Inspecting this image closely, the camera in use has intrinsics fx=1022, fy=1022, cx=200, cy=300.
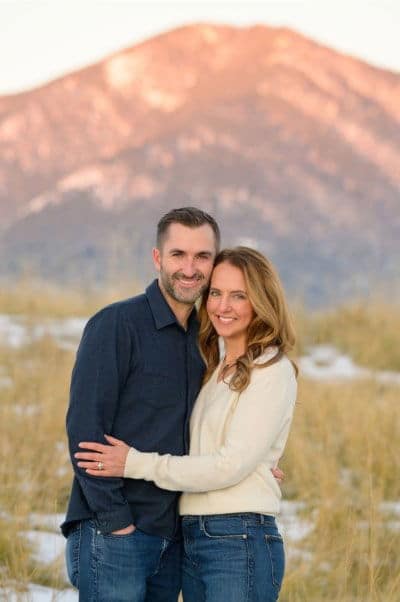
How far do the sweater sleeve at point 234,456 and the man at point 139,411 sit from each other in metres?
0.09

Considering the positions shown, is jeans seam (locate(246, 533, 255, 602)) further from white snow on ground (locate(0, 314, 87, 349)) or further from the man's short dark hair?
white snow on ground (locate(0, 314, 87, 349))

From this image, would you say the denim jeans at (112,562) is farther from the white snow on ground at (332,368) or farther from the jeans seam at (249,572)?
the white snow on ground at (332,368)

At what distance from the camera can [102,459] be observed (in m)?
2.97

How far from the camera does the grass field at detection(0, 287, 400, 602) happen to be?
4.63m

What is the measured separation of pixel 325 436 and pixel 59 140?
66936mm

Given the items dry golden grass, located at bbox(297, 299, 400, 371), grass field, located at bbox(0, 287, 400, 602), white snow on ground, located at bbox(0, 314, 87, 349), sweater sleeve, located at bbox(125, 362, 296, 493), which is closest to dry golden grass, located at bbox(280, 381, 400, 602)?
grass field, located at bbox(0, 287, 400, 602)

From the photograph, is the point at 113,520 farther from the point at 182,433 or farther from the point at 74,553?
the point at 182,433

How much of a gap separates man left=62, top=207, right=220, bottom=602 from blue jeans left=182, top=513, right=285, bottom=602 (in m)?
0.12

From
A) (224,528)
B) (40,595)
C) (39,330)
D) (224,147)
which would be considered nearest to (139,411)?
(224,528)

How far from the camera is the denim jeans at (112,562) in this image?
3.04m

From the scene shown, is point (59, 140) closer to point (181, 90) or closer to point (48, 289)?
point (181, 90)

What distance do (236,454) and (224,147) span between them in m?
67.4

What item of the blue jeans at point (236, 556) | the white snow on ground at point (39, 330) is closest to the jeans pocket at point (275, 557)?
the blue jeans at point (236, 556)

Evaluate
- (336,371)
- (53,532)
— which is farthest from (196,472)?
(336,371)
